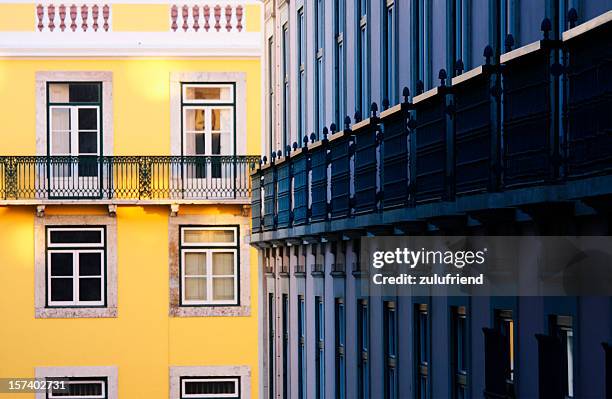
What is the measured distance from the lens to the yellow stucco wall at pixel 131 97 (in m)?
35.1

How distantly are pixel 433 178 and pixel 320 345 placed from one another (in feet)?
30.5

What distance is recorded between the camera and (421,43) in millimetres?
16312

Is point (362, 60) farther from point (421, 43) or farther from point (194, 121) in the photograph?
point (194, 121)

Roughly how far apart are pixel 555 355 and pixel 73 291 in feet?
82.6

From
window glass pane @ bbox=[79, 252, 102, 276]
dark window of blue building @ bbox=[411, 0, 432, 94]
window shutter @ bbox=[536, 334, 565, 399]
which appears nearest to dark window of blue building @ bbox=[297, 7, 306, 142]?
dark window of blue building @ bbox=[411, 0, 432, 94]

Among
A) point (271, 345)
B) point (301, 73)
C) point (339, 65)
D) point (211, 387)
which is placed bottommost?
point (211, 387)

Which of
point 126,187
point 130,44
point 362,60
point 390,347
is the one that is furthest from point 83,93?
point 390,347

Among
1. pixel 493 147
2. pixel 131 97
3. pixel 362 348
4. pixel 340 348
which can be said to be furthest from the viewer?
pixel 131 97

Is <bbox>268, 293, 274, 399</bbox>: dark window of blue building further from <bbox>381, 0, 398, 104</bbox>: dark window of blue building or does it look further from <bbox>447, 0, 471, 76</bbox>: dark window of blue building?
<bbox>447, 0, 471, 76</bbox>: dark window of blue building

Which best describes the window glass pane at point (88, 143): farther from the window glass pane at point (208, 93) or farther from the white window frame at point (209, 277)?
the white window frame at point (209, 277)

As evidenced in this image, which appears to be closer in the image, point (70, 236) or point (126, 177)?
point (126, 177)

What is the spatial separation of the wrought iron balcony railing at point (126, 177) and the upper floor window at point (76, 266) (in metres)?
0.91

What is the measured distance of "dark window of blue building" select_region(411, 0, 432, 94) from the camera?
52.0 ft

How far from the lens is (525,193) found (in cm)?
1088
